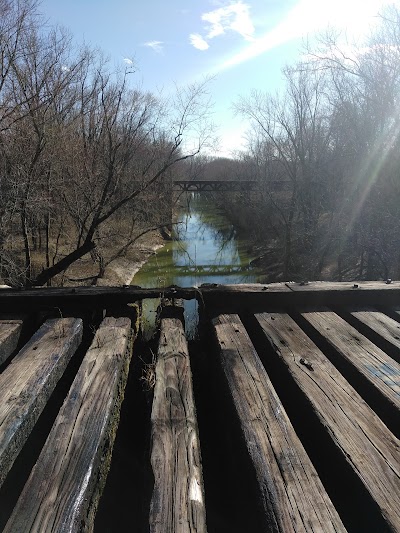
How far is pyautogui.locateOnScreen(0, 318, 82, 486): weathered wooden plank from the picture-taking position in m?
1.50

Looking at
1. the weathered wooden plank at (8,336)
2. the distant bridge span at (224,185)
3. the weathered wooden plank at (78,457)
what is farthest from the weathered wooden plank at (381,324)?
the distant bridge span at (224,185)

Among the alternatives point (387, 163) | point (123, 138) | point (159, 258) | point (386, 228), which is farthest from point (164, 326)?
point (159, 258)

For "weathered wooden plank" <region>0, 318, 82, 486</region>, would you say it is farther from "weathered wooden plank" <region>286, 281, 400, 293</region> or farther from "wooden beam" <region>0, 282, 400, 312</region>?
"weathered wooden plank" <region>286, 281, 400, 293</region>

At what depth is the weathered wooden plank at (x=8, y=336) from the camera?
2.22 m

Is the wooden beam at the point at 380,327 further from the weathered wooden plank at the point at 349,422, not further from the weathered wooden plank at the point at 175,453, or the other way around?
the weathered wooden plank at the point at 175,453

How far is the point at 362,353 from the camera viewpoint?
2.19 m

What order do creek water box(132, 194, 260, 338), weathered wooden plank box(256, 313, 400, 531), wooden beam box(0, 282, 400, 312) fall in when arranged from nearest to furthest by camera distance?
weathered wooden plank box(256, 313, 400, 531) < wooden beam box(0, 282, 400, 312) < creek water box(132, 194, 260, 338)

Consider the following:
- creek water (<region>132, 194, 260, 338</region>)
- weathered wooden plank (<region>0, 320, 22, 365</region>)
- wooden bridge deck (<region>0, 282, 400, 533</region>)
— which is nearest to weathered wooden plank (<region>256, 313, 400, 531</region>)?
wooden bridge deck (<region>0, 282, 400, 533</region>)

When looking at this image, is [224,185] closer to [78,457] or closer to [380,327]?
[380,327]

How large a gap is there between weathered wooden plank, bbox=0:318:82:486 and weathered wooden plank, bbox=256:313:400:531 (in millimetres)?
1134

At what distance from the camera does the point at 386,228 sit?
44.0ft

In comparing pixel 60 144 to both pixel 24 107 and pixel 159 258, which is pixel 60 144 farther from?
pixel 159 258

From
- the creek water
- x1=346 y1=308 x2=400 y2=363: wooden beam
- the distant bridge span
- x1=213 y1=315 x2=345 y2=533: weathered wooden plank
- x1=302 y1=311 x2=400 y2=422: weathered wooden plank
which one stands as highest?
x1=346 y1=308 x2=400 y2=363: wooden beam

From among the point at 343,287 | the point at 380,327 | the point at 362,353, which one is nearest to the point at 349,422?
the point at 362,353
